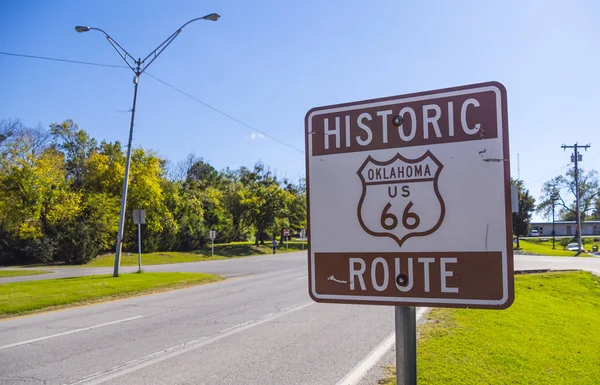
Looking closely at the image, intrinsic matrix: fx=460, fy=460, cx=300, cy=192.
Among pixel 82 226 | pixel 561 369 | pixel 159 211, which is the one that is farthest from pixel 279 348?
pixel 159 211

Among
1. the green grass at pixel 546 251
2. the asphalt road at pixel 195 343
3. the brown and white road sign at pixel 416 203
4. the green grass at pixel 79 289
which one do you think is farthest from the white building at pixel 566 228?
the brown and white road sign at pixel 416 203

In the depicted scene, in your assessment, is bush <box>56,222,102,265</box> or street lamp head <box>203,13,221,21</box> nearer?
street lamp head <box>203,13,221,21</box>

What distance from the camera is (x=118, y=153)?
39.8 meters

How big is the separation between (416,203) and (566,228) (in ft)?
394

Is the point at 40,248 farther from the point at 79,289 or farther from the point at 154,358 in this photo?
the point at 154,358

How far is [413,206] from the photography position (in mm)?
1550

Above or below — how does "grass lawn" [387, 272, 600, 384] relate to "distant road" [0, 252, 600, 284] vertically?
above

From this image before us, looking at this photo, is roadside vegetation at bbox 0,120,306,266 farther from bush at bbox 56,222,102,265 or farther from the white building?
the white building

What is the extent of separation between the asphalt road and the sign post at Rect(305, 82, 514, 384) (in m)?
4.27

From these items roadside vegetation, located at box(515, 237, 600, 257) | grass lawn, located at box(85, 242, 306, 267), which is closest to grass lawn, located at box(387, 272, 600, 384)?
grass lawn, located at box(85, 242, 306, 267)

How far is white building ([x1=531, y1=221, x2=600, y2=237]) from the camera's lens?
99.2m

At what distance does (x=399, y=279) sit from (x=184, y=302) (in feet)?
39.6

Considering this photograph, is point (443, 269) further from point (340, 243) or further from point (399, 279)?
point (340, 243)

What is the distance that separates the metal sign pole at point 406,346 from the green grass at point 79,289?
475 inches
